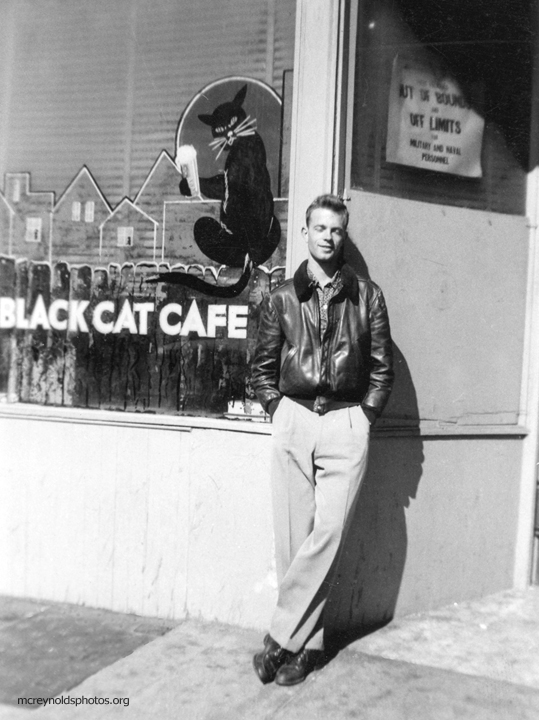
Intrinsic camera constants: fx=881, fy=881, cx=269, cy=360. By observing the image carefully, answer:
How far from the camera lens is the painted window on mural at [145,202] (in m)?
4.95

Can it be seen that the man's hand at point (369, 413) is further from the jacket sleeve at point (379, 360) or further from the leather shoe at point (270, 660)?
the leather shoe at point (270, 660)

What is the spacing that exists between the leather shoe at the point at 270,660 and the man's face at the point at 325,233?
73.1 inches

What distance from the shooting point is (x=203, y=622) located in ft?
16.2

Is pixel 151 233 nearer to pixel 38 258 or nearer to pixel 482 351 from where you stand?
pixel 38 258

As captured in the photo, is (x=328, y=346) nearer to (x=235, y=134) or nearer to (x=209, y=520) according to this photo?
(x=209, y=520)

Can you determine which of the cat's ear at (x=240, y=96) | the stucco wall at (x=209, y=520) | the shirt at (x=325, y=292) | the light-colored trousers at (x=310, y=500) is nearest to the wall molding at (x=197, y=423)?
the stucco wall at (x=209, y=520)

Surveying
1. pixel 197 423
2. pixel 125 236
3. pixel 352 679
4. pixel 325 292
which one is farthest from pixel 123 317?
pixel 352 679

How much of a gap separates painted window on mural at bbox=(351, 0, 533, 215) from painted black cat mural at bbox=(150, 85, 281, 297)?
0.54 meters

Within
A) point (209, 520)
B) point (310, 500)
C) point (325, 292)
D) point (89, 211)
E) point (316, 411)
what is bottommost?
point (209, 520)

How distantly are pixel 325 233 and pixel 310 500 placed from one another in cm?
127

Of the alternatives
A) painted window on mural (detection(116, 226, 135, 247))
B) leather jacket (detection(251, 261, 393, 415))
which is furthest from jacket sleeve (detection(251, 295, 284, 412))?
painted window on mural (detection(116, 226, 135, 247))

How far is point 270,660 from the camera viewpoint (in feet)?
13.6

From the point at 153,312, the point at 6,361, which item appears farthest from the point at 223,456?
the point at 6,361

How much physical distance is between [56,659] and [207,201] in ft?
8.54
